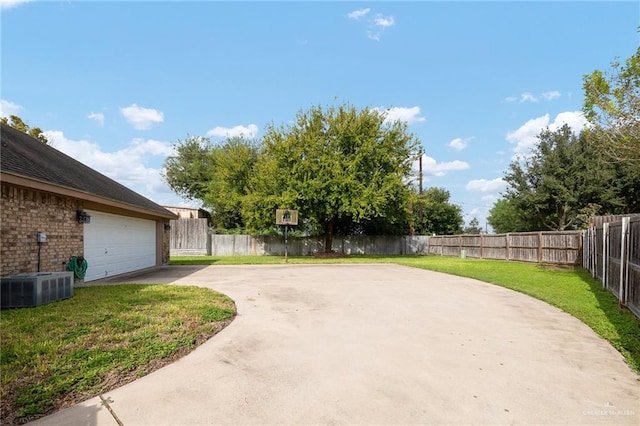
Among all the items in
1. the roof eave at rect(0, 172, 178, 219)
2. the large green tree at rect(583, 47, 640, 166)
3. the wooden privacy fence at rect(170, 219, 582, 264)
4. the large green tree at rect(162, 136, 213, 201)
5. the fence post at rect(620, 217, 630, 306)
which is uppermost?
the large green tree at rect(162, 136, 213, 201)

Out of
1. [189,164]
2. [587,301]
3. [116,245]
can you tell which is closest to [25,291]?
[116,245]

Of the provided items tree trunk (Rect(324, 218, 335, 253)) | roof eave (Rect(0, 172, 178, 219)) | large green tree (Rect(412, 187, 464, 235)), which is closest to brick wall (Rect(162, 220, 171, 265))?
roof eave (Rect(0, 172, 178, 219))

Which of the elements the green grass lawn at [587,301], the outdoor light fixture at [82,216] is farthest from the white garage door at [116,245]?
the green grass lawn at [587,301]

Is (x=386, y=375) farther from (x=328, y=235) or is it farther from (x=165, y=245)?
(x=328, y=235)

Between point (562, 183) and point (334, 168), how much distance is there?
53.4 feet

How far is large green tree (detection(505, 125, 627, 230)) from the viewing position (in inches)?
884

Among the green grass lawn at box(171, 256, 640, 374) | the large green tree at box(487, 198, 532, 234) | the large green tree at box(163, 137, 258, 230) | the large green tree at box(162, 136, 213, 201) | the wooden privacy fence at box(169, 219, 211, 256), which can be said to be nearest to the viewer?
the green grass lawn at box(171, 256, 640, 374)

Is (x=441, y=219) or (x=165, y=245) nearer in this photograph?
(x=165, y=245)

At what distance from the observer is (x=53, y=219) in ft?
26.9

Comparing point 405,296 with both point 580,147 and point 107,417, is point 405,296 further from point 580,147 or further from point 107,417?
point 580,147

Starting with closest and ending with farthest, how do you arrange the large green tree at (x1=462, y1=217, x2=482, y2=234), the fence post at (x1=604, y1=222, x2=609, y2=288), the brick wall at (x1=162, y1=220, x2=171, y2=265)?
the fence post at (x1=604, y1=222, x2=609, y2=288) → the brick wall at (x1=162, y1=220, x2=171, y2=265) → the large green tree at (x1=462, y1=217, x2=482, y2=234)

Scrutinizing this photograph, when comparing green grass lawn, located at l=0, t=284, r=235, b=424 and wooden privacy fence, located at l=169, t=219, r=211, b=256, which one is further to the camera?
wooden privacy fence, located at l=169, t=219, r=211, b=256

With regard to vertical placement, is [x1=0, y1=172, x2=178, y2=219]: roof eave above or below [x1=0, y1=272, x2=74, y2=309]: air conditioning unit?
above

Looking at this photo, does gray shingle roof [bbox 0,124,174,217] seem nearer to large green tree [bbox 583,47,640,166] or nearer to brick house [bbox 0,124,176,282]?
brick house [bbox 0,124,176,282]
